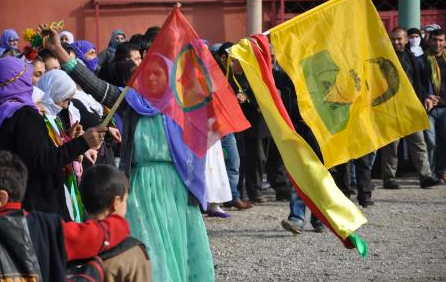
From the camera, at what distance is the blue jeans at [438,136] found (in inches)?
520

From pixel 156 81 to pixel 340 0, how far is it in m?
1.17

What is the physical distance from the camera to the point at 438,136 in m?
13.5

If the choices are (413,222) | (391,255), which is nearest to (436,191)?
(413,222)

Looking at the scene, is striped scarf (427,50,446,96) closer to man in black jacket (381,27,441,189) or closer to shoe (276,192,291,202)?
man in black jacket (381,27,441,189)

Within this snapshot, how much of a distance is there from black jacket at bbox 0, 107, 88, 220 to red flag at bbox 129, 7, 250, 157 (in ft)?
2.28

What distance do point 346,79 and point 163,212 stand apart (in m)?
1.31

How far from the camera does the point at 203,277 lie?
20.5ft

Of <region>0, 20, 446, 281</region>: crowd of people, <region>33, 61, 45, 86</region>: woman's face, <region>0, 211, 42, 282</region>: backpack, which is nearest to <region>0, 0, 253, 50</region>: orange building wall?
<region>0, 20, 446, 281</region>: crowd of people

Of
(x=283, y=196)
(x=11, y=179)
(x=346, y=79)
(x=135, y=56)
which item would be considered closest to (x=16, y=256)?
(x=11, y=179)

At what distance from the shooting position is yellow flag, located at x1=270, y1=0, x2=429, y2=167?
598 centimetres

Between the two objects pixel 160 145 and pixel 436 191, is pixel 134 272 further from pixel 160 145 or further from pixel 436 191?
pixel 436 191

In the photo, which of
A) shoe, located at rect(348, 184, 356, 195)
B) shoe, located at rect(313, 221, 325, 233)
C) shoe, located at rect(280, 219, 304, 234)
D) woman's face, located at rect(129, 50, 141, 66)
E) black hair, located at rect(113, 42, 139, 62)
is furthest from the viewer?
shoe, located at rect(348, 184, 356, 195)

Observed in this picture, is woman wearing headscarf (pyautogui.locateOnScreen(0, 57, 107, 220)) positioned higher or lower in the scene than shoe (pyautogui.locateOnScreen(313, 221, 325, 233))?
higher

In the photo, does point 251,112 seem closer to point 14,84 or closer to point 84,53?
point 84,53
